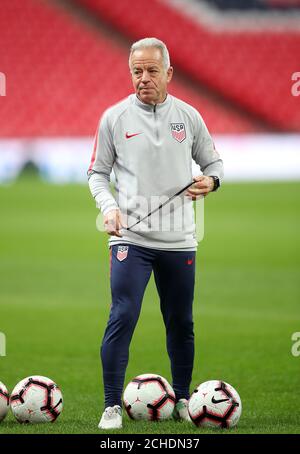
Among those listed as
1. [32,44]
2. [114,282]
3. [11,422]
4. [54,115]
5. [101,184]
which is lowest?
[11,422]

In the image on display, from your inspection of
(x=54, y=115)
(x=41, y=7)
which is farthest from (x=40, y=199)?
(x=41, y=7)

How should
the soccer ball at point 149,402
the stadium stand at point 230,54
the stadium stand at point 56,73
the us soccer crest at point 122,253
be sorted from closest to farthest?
the us soccer crest at point 122,253, the soccer ball at point 149,402, the stadium stand at point 230,54, the stadium stand at point 56,73

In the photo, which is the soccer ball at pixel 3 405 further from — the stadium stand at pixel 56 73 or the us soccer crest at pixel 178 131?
the stadium stand at pixel 56 73

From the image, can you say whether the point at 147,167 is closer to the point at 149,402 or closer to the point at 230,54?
the point at 149,402

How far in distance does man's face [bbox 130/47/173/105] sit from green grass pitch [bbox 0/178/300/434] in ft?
5.65

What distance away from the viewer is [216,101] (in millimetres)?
25781

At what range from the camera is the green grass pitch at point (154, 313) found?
223 inches

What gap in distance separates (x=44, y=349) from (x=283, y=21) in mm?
19165

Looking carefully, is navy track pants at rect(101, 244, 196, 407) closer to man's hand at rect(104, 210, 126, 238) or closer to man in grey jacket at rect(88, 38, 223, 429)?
man in grey jacket at rect(88, 38, 223, 429)

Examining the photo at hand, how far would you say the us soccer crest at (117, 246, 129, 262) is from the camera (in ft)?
15.7

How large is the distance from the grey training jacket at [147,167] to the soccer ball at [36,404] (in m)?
0.87

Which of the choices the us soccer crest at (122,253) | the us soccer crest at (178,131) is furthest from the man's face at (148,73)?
the us soccer crest at (122,253)

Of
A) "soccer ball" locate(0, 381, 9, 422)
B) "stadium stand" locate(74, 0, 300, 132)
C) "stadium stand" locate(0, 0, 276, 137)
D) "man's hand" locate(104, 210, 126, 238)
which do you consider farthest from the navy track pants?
"stadium stand" locate(0, 0, 276, 137)
